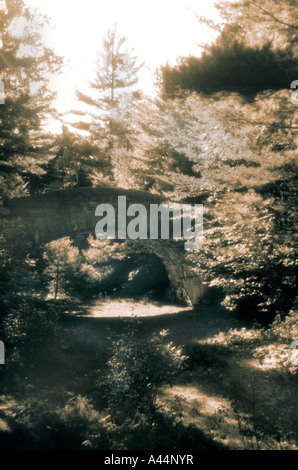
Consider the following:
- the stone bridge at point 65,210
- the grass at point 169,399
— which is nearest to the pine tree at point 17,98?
the stone bridge at point 65,210

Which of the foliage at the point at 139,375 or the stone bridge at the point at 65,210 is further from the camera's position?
the stone bridge at the point at 65,210

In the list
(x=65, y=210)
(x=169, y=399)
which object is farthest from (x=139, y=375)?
(x=65, y=210)

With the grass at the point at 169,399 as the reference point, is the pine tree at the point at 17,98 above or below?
above

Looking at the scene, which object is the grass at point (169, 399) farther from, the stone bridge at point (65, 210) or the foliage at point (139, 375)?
the stone bridge at point (65, 210)

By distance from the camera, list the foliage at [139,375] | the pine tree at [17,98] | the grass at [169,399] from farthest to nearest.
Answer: the pine tree at [17,98] → the foliage at [139,375] → the grass at [169,399]

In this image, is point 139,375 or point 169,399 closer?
point 139,375

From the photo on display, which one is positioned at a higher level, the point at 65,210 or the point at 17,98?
the point at 17,98

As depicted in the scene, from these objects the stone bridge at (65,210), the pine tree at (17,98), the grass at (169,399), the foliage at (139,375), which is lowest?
the grass at (169,399)

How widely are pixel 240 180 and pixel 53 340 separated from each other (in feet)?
26.0

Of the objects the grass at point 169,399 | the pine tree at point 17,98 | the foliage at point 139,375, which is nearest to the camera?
the grass at point 169,399

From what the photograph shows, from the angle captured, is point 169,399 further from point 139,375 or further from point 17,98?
point 17,98

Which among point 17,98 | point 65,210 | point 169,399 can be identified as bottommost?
point 169,399
